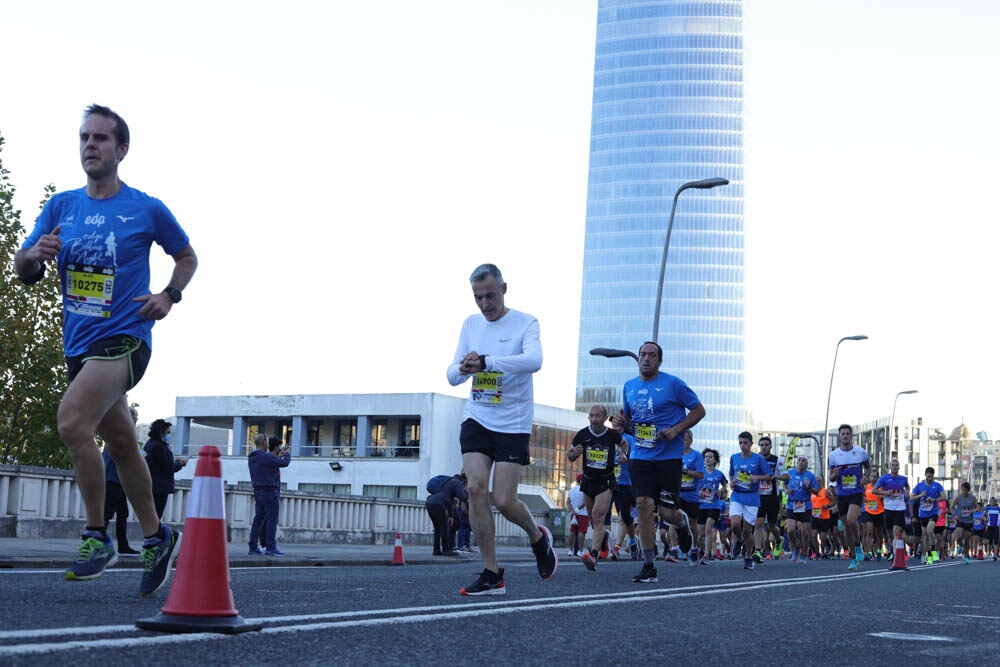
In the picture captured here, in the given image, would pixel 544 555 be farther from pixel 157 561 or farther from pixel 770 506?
pixel 770 506

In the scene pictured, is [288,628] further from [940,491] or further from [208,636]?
[940,491]

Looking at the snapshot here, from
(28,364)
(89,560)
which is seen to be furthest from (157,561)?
(28,364)

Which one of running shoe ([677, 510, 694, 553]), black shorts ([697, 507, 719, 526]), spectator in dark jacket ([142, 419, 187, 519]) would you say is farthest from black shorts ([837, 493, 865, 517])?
spectator in dark jacket ([142, 419, 187, 519])

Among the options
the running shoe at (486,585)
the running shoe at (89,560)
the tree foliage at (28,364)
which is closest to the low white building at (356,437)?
the tree foliage at (28,364)

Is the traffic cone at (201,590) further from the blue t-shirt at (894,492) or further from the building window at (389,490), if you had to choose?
the building window at (389,490)

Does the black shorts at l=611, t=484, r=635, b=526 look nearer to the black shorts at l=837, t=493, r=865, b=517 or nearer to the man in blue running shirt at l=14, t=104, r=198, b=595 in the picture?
the black shorts at l=837, t=493, r=865, b=517

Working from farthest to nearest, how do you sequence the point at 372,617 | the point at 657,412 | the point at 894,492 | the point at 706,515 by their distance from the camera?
the point at 894,492 → the point at 706,515 → the point at 657,412 → the point at 372,617

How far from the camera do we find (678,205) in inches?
6841

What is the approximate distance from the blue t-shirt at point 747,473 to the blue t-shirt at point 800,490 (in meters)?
5.10

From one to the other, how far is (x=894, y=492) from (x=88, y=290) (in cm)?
2145

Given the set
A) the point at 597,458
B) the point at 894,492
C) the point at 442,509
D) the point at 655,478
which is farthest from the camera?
the point at 894,492

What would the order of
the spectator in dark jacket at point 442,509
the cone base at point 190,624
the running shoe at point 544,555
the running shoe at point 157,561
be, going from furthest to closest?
the spectator in dark jacket at point 442,509 → the running shoe at point 544,555 → the running shoe at point 157,561 → the cone base at point 190,624

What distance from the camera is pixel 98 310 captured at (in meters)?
6.40

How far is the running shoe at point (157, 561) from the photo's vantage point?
258 inches
